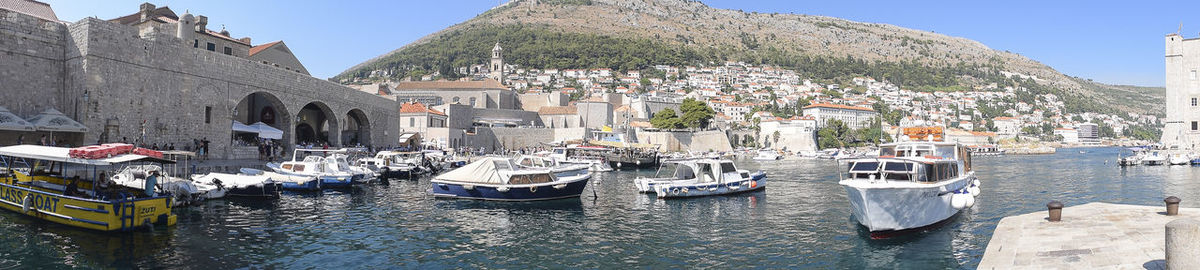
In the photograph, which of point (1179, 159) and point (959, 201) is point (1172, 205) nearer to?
point (959, 201)

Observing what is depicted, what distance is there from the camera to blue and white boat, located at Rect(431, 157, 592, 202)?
1742cm

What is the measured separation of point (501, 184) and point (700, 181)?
660 cm

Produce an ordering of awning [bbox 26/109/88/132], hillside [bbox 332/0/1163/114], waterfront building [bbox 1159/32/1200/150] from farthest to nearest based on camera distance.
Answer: hillside [bbox 332/0/1163/114]
waterfront building [bbox 1159/32/1200/150]
awning [bbox 26/109/88/132]

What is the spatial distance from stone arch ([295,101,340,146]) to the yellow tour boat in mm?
17173

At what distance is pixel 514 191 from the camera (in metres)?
17.3

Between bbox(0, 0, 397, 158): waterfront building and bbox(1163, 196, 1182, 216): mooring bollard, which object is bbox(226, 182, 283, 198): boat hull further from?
bbox(1163, 196, 1182, 216): mooring bollard

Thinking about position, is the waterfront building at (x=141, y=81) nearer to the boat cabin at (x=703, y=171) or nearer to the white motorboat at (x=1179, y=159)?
the boat cabin at (x=703, y=171)

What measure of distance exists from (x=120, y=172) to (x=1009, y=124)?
154888 mm

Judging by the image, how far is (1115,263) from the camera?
6.24 meters

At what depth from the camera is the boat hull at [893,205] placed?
11.1 meters

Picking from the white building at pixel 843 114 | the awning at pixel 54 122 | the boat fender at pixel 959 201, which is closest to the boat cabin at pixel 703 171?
the boat fender at pixel 959 201


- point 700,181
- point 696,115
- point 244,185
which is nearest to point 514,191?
point 700,181

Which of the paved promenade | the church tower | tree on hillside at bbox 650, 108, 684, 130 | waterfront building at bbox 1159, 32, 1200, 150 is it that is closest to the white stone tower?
the paved promenade

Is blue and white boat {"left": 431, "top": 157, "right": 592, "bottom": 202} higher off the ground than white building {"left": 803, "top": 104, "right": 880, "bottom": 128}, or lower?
lower
